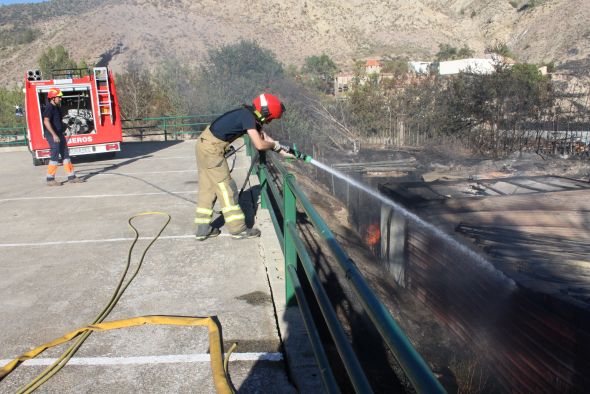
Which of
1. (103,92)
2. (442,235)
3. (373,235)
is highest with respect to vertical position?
(103,92)

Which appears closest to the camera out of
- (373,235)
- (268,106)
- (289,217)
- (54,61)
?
(289,217)

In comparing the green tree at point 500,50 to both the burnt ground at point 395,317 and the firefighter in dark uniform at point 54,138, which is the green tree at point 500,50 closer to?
the burnt ground at point 395,317

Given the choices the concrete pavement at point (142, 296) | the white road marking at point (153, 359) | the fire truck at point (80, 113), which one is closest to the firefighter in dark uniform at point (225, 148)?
the concrete pavement at point (142, 296)

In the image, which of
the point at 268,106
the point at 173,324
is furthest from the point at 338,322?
the point at 268,106

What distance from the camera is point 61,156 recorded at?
9.33 metres

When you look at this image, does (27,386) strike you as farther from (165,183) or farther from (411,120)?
(411,120)

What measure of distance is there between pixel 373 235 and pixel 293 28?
63.9 meters

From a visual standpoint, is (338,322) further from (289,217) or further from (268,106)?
(268,106)

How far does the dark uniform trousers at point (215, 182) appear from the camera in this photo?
5340 millimetres

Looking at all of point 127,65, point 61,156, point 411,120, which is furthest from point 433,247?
point 127,65

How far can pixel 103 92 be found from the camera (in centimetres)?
1274

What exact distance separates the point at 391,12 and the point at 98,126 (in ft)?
237

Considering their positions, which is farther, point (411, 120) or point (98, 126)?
point (411, 120)

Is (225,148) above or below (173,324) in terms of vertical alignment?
above
